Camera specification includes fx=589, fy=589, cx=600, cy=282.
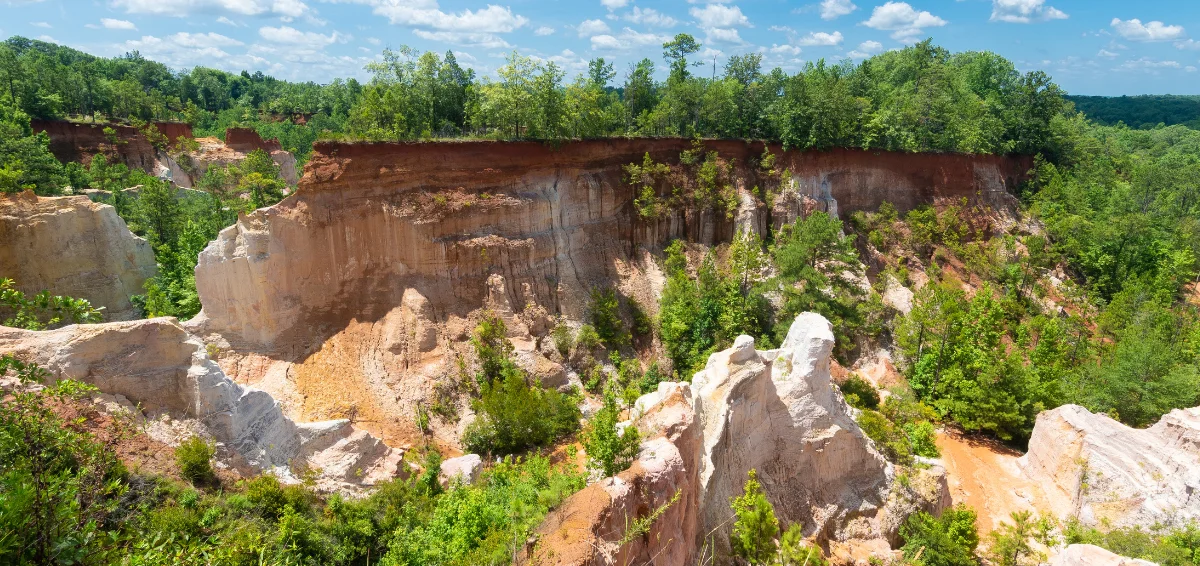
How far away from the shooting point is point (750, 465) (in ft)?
53.2

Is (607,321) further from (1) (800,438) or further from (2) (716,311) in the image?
(1) (800,438)

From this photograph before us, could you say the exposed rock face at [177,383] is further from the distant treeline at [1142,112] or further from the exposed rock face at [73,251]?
the distant treeline at [1142,112]

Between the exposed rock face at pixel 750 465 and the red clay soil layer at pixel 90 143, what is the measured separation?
4904 centimetres

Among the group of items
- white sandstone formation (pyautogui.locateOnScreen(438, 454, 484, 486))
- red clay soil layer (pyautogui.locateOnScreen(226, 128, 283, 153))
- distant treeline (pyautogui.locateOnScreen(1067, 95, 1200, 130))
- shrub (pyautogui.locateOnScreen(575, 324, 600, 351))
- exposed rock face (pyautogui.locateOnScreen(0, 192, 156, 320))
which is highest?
distant treeline (pyautogui.locateOnScreen(1067, 95, 1200, 130))

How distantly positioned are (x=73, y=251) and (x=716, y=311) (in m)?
28.1

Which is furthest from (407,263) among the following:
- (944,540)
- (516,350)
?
(944,540)

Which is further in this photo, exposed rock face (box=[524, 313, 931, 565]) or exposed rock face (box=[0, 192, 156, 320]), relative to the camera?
exposed rock face (box=[0, 192, 156, 320])

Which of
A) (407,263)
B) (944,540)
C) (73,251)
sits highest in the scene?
(73,251)

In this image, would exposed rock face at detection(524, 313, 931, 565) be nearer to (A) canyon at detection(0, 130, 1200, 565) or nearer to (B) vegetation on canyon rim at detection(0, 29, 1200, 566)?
(A) canyon at detection(0, 130, 1200, 565)

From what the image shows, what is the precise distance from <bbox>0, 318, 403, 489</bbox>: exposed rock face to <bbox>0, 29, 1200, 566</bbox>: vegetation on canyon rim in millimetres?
1476

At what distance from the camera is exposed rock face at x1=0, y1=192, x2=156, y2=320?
77.5ft

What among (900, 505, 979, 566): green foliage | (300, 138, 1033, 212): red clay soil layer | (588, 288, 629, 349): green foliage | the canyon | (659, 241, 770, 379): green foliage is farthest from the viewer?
(588, 288, 629, 349): green foliage

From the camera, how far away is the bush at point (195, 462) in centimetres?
A: 1224

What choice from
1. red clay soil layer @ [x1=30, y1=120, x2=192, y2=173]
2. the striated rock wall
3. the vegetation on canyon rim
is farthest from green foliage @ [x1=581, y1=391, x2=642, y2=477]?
red clay soil layer @ [x1=30, y1=120, x2=192, y2=173]
